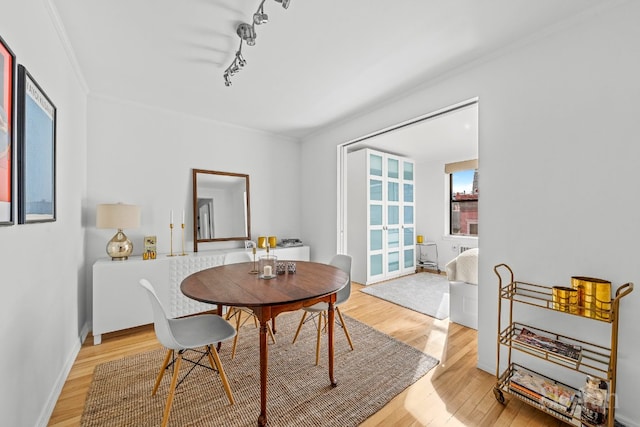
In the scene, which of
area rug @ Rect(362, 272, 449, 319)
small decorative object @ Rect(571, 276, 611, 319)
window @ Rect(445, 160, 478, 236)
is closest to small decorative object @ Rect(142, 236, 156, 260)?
area rug @ Rect(362, 272, 449, 319)

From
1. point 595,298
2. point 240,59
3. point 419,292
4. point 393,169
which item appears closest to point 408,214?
point 393,169

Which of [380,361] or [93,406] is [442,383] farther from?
[93,406]

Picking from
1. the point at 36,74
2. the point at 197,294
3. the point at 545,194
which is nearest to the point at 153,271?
the point at 197,294

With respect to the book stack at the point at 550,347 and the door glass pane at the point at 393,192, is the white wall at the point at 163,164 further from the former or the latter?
the book stack at the point at 550,347

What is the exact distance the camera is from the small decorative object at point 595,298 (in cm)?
150

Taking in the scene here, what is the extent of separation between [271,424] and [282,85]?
9.32 ft

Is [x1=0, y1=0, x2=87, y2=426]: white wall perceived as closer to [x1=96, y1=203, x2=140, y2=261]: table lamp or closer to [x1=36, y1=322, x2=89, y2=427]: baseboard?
[x1=36, y1=322, x2=89, y2=427]: baseboard

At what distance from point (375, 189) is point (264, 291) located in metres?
3.48

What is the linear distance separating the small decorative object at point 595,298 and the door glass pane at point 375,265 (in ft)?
Result: 10.1

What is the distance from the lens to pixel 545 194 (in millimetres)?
1866

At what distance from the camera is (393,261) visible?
5.07 m

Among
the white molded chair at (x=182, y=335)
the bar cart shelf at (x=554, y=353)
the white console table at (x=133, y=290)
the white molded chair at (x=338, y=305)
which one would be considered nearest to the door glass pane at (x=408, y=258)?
the white molded chair at (x=338, y=305)

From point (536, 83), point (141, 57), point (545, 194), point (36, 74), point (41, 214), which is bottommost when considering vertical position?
point (41, 214)

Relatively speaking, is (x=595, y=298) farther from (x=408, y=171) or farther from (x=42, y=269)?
(x=408, y=171)
